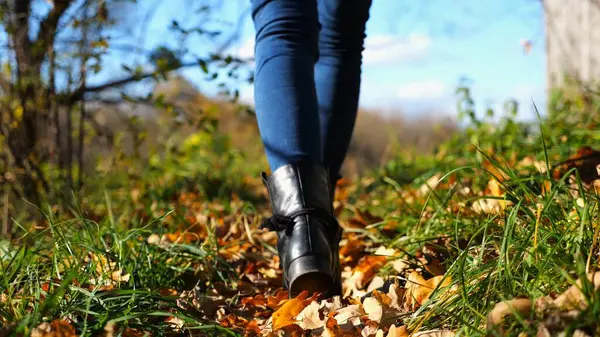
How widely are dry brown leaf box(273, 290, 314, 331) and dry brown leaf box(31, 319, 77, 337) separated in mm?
479

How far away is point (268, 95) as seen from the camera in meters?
1.73

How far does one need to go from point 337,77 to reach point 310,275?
2.51 feet

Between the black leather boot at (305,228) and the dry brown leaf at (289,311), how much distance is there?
0.18ft

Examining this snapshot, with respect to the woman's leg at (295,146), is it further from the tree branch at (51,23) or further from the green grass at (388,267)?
the tree branch at (51,23)

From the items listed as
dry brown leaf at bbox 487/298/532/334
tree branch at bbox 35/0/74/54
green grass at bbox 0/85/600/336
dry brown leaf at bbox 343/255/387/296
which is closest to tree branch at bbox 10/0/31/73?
tree branch at bbox 35/0/74/54

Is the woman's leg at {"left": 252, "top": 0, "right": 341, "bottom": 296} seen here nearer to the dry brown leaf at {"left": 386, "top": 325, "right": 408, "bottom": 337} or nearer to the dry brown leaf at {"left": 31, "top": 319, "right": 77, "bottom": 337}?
the dry brown leaf at {"left": 386, "top": 325, "right": 408, "bottom": 337}

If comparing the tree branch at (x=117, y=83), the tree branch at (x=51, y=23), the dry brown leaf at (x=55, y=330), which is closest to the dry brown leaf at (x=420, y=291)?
the dry brown leaf at (x=55, y=330)

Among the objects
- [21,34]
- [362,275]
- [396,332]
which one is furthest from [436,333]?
[21,34]

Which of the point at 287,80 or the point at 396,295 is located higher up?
the point at 287,80

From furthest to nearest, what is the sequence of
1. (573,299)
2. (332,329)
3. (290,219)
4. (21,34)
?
(21,34), (290,219), (332,329), (573,299)

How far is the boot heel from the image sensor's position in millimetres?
1570

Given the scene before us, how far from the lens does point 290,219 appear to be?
64.4 inches

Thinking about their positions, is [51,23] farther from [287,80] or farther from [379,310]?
[379,310]

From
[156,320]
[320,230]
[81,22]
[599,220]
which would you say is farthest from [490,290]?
[81,22]
